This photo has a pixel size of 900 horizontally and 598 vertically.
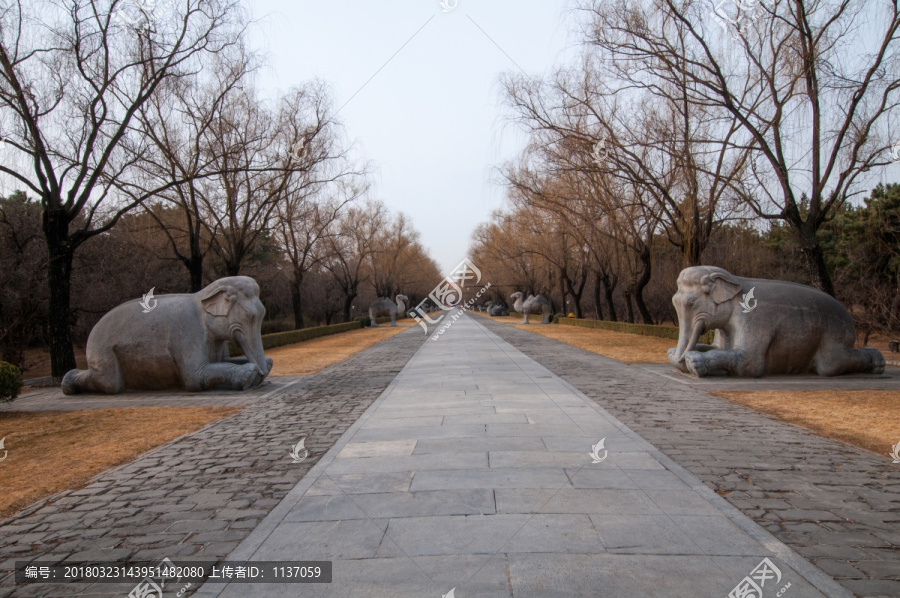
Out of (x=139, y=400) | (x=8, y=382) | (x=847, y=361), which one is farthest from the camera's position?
(x=847, y=361)

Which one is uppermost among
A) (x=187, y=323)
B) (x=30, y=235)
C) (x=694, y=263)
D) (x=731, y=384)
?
(x=30, y=235)

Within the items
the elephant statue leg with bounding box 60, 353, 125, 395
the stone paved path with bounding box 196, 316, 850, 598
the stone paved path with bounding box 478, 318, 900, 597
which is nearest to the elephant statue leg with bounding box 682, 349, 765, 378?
the stone paved path with bounding box 478, 318, 900, 597

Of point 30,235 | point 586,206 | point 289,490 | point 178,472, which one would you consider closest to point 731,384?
point 289,490

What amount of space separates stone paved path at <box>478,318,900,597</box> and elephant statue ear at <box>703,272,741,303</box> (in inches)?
89.0

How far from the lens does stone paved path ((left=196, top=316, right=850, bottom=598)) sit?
2820 mm

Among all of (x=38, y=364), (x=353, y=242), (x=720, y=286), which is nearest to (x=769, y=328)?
(x=720, y=286)

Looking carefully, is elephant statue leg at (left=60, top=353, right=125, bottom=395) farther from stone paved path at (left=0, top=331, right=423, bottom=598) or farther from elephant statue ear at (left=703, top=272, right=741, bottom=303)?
elephant statue ear at (left=703, top=272, right=741, bottom=303)

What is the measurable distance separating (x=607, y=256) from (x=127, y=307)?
22.5 metres

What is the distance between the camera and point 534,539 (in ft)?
10.8

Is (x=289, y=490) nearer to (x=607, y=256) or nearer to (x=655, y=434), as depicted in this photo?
(x=655, y=434)

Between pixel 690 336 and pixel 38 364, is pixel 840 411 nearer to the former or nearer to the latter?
pixel 690 336

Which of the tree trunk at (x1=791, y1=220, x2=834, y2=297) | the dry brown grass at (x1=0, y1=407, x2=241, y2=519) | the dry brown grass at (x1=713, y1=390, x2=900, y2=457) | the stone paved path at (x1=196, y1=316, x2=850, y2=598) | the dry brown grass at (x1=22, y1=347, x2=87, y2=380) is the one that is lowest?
the dry brown grass at (x1=713, y1=390, x2=900, y2=457)

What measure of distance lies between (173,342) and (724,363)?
9.75m

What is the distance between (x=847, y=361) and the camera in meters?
10.1
